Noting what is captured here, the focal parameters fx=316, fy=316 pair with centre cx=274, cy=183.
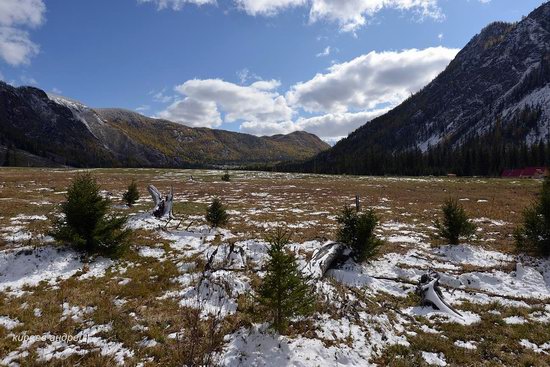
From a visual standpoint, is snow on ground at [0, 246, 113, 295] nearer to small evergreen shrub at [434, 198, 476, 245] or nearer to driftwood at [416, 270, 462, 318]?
driftwood at [416, 270, 462, 318]

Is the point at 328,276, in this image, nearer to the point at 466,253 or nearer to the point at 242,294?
the point at 242,294

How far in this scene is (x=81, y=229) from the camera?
45.3ft

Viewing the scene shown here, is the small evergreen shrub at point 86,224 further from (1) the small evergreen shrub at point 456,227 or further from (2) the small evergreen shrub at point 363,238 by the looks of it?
(1) the small evergreen shrub at point 456,227

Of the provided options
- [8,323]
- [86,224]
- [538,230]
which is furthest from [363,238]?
[8,323]

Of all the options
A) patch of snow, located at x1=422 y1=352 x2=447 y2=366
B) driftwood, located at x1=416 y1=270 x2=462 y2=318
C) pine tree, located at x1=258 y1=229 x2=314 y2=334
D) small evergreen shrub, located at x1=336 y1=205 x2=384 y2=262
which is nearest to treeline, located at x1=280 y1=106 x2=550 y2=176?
small evergreen shrub, located at x1=336 y1=205 x2=384 y2=262

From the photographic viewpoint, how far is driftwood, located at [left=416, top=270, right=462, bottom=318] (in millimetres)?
10852

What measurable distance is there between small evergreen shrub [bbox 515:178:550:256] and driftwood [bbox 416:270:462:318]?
7.82m

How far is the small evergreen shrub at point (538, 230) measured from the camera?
1568cm

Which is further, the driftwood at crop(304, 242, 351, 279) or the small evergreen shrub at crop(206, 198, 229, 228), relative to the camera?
the small evergreen shrub at crop(206, 198, 229, 228)

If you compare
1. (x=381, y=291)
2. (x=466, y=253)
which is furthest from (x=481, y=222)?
(x=381, y=291)

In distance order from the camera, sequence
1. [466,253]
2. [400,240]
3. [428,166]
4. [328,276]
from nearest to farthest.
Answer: [328,276]
[466,253]
[400,240]
[428,166]

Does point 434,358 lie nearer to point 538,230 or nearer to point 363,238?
point 363,238

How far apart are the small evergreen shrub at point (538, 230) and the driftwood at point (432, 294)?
25.7 feet

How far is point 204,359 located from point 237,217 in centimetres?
1790
